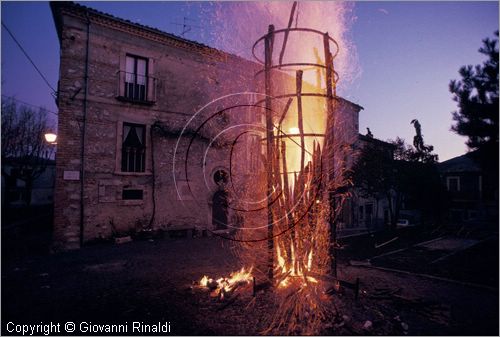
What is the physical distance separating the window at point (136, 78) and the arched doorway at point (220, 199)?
5.56 metres

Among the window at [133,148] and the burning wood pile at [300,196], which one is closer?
the burning wood pile at [300,196]

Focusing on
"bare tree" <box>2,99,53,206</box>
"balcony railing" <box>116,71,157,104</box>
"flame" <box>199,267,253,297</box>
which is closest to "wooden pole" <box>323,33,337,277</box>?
"flame" <box>199,267,253,297</box>

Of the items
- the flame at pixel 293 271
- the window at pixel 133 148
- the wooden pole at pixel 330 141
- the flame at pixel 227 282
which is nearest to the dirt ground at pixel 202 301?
the flame at pixel 227 282

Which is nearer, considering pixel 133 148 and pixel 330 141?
pixel 330 141

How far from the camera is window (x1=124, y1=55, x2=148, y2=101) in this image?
13.5m

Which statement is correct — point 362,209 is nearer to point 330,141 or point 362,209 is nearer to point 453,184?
point 453,184

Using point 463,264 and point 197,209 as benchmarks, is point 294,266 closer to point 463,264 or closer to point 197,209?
point 463,264

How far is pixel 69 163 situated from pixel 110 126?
2.32 metres

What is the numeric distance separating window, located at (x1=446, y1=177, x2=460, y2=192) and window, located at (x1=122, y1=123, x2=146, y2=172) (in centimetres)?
3084

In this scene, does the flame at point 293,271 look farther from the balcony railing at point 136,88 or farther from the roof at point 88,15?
the roof at point 88,15

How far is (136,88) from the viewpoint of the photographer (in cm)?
1375

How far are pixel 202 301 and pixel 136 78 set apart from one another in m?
11.4

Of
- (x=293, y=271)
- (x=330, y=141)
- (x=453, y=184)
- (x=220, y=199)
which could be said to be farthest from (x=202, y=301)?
(x=453, y=184)

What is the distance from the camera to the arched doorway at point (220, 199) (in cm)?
1598
